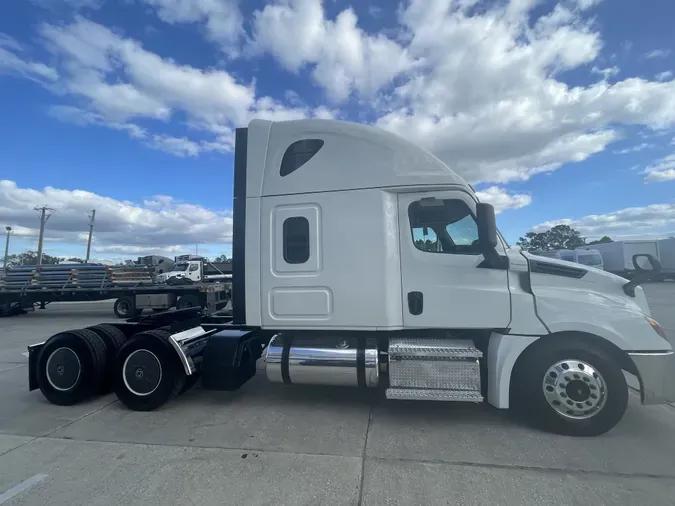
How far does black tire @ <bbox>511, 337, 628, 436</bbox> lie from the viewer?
3795 mm

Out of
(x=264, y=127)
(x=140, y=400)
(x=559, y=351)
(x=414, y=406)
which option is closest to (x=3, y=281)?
(x=140, y=400)

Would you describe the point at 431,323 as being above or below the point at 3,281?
below

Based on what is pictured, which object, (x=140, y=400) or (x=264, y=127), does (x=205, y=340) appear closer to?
(x=140, y=400)

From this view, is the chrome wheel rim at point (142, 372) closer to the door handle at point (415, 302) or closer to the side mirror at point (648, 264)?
the door handle at point (415, 302)

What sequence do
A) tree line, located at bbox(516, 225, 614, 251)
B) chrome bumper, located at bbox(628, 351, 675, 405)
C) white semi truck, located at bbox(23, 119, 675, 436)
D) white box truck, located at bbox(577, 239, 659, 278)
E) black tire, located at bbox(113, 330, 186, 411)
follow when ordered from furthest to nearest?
1. tree line, located at bbox(516, 225, 614, 251)
2. white box truck, located at bbox(577, 239, 659, 278)
3. black tire, located at bbox(113, 330, 186, 411)
4. white semi truck, located at bbox(23, 119, 675, 436)
5. chrome bumper, located at bbox(628, 351, 675, 405)

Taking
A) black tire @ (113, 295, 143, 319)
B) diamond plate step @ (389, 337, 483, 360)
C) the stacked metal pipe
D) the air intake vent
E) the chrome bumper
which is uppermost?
the stacked metal pipe

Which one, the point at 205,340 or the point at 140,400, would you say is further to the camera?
the point at 205,340

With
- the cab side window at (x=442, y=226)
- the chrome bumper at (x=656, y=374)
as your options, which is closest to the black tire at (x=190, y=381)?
the cab side window at (x=442, y=226)

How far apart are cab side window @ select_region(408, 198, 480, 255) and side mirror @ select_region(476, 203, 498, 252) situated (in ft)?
1.01

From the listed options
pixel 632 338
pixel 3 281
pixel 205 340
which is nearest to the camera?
pixel 632 338

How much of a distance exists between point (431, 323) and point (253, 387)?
292 centimetres

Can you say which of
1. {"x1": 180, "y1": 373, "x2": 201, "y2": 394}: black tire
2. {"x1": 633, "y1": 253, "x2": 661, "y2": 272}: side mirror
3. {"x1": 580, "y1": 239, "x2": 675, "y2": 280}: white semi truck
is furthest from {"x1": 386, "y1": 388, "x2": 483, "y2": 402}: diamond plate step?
{"x1": 580, "y1": 239, "x2": 675, "y2": 280}: white semi truck

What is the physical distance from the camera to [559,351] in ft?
12.8

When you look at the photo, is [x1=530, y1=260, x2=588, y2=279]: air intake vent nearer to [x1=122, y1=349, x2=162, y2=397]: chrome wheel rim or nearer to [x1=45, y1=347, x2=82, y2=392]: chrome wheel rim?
[x1=122, y1=349, x2=162, y2=397]: chrome wheel rim
